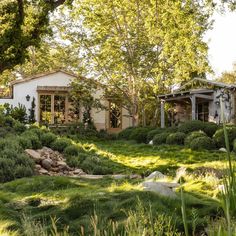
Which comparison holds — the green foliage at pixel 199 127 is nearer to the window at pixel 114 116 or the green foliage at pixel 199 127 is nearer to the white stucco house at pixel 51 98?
the white stucco house at pixel 51 98

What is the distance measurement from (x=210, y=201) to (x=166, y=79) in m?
19.9

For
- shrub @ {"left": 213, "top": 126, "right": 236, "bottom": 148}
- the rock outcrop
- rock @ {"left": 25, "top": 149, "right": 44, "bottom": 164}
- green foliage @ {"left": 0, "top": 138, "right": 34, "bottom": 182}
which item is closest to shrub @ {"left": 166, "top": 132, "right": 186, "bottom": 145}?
shrub @ {"left": 213, "top": 126, "right": 236, "bottom": 148}

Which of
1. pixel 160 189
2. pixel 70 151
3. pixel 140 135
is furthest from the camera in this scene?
pixel 140 135

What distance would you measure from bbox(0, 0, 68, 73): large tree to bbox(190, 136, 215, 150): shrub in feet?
22.3

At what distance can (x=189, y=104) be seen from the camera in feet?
91.3

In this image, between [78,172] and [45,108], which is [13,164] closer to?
[78,172]

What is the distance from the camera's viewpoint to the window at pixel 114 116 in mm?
29766

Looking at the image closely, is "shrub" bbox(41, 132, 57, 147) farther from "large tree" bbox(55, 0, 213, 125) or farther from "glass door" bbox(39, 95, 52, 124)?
"glass door" bbox(39, 95, 52, 124)

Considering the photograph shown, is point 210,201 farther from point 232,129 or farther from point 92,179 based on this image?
point 232,129

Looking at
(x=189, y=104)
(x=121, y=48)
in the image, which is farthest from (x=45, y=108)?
(x=189, y=104)

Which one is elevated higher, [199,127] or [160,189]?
[199,127]

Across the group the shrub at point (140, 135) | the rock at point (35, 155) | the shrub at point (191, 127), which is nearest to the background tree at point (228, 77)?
the shrub at point (140, 135)

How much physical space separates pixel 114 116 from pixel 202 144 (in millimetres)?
14458

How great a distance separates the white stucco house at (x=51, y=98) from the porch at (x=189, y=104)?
3522 mm
